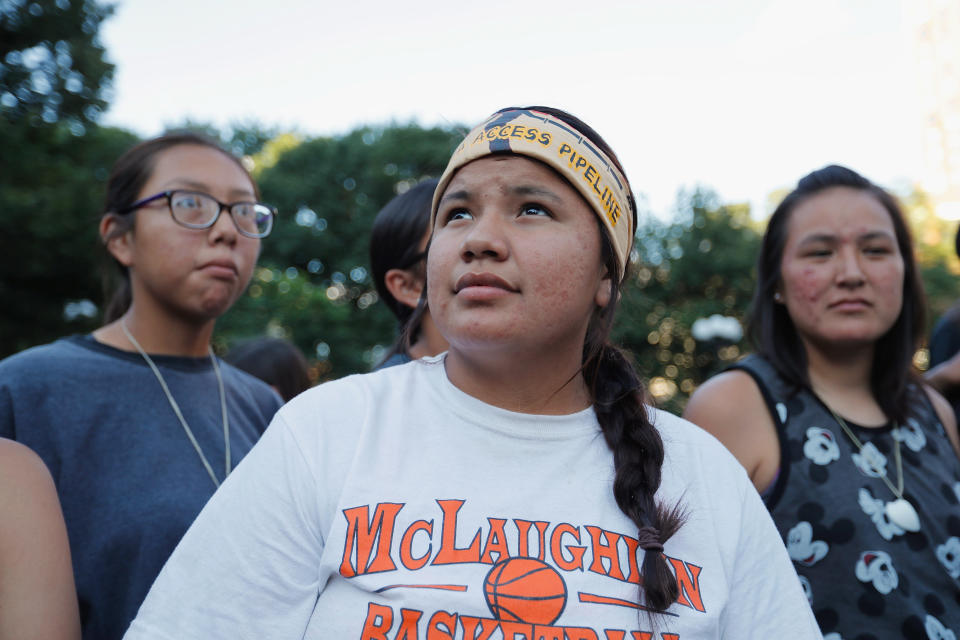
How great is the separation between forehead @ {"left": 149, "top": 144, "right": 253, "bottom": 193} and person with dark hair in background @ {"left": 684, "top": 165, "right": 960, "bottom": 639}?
184 cm

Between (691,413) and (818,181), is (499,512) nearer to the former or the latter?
(691,413)

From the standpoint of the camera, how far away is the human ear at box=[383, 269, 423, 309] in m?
3.04

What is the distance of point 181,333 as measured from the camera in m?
2.78

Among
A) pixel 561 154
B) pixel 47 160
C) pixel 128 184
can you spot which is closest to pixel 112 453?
pixel 128 184

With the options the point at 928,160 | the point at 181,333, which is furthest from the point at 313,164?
the point at 928,160

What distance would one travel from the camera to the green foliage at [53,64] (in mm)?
12586

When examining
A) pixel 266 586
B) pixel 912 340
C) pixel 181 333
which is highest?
pixel 912 340

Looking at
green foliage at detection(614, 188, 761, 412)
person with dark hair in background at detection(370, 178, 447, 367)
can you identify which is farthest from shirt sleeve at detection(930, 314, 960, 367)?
green foliage at detection(614, 188, 761, 412)

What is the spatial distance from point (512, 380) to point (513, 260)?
0.92 ft

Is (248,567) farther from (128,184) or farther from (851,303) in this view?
(851,303)

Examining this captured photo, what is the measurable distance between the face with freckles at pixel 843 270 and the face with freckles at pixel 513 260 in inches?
48.6

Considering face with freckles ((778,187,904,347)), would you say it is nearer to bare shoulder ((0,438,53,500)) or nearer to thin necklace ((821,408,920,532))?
thin necklace ((821,408,920,532))

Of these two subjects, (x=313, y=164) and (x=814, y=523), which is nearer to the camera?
(x=814, y=523)

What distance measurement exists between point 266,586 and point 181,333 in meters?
1.58
